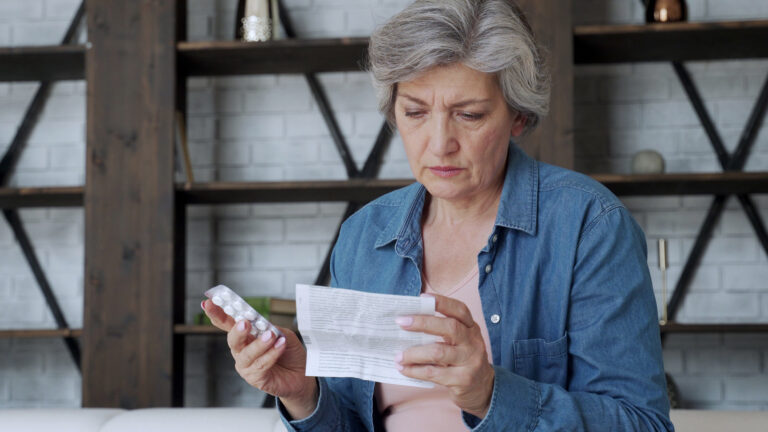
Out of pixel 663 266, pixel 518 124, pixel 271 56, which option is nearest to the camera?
pixel 518 124

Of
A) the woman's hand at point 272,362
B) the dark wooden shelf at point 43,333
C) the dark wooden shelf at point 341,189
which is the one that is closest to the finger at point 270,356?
the woman's hand at point 272,362

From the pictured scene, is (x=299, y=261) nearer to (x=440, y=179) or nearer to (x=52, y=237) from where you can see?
(x=52, y=237)

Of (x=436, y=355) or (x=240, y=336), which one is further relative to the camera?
(x=240, y=336)

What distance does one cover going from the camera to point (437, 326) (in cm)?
113

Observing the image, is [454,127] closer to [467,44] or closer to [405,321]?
[467,44]

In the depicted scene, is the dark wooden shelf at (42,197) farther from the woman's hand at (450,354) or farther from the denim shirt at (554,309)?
the woman's hand at (450,354)

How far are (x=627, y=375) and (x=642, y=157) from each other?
6.12 ft

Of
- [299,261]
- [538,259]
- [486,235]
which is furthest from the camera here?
[299,261]

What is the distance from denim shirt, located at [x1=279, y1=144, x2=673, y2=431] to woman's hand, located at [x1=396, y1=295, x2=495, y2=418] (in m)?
0.07

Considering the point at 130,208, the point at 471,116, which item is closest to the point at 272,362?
the point at 471,116

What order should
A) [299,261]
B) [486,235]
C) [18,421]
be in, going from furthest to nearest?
[299,261] → [18,421] → [486,235]

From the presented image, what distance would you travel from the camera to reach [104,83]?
Answer: 3039mm

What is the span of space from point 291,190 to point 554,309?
5.69ft

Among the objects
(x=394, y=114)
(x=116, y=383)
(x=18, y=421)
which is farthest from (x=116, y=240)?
(x=394, y=114)
